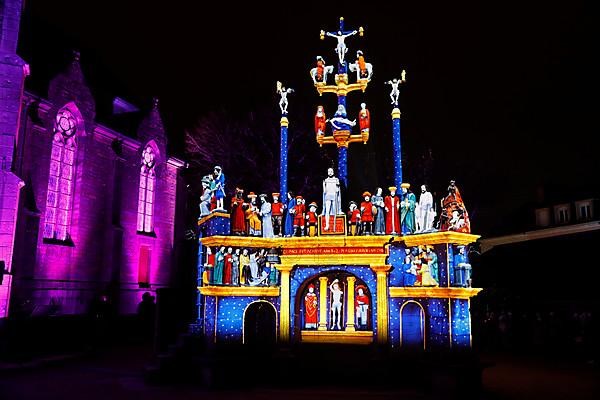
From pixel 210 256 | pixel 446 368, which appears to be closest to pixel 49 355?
pixel 210 256

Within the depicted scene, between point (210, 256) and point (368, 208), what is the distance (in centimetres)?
505

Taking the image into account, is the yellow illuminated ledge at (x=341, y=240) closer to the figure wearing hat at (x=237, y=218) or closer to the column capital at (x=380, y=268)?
the figure wearing hat at (x=237, y=218)

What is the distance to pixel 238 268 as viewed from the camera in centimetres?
1566

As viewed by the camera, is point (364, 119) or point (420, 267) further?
point (364, 119)

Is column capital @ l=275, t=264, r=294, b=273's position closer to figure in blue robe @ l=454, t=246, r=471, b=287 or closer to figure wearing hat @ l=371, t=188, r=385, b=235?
figure wearing hat @ l=371, t=188, r=385, b=235

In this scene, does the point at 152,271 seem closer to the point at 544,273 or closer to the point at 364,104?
the point at 364,104

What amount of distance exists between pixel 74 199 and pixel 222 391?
18.5m

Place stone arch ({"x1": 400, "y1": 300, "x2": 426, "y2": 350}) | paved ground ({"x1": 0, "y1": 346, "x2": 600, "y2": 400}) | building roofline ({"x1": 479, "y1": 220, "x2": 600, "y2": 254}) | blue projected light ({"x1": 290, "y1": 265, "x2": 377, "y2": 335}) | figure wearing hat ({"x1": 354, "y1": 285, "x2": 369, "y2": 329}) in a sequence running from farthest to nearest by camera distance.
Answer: building roofline ({"x1": 479, "y1": 220, "x2": 600, "y2": 254}) < figure wearing hat ({"x1": 354, "y1": 285, "x2": 369, "y2": 329}) < blue projected light ({"x1": 290, "y1": 265, "x2": 377, "y2": 335}) < stone arch ({"x1": 400, "y1": 300, "x2": 426, "y2": 350}) < paved ground ({"x1": 0, "y1": 346, "x2": 600, "y2": 400})

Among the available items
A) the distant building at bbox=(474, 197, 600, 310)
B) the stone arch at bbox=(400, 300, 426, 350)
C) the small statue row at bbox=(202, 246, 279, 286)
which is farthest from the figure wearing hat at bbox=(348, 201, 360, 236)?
the distant building at bbox=(474, 197, 600, 310)

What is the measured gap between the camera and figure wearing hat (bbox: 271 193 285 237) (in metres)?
16.3

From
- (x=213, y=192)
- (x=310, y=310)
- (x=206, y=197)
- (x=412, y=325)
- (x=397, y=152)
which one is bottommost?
(x=412, y=325)

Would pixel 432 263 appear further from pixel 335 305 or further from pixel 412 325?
pixel 335 305

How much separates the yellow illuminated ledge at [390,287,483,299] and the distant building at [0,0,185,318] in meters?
16.1

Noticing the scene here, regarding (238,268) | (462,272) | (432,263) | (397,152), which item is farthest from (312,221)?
(462,272)
